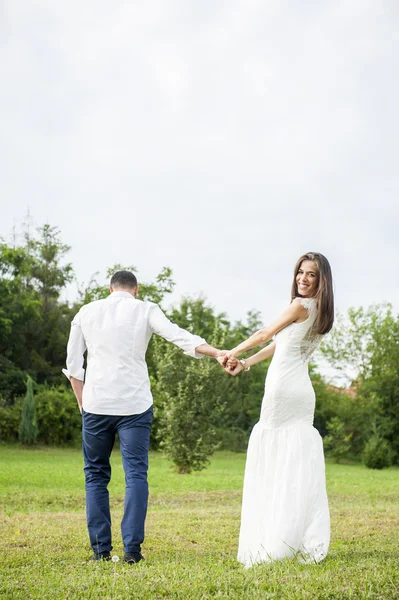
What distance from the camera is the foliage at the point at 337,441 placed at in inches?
1581

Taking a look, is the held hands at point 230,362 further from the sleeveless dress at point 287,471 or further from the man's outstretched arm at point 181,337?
the sleeveless dress at point 287,471

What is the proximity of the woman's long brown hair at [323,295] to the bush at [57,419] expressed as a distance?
29.1 meters

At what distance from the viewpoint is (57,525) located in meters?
8.03

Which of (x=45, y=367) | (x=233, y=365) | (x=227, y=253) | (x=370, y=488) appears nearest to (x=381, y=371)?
(x=227, y=253)

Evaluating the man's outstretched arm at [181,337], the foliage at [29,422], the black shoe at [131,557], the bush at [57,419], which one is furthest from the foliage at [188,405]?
the black shoe at [131,557]

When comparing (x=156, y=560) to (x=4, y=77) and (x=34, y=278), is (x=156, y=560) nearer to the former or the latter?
(x=4, y=77)

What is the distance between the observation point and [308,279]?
566 centimetres

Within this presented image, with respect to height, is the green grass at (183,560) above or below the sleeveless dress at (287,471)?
below

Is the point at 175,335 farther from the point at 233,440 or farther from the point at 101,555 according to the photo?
the point at 233,440

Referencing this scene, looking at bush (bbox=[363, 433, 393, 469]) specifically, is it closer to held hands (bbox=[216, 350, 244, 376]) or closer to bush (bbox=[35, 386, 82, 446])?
bush (bbox=[35, 386, 82, 446])

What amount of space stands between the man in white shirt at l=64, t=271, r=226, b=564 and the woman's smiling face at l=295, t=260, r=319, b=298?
0.92 m

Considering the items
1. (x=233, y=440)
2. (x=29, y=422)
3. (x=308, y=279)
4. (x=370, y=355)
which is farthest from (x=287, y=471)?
(x=370, y=355)

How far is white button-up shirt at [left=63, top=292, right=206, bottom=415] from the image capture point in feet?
17.9

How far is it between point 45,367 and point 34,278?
26.6 ft
